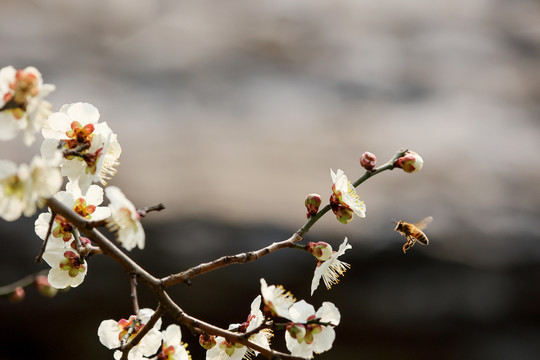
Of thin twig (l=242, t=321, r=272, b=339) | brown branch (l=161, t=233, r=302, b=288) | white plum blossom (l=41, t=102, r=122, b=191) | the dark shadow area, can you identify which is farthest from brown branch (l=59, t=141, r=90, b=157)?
the dark shadow area

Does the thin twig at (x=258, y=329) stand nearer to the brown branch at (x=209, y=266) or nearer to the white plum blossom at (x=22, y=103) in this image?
the brown branch at (x=209, y=266)

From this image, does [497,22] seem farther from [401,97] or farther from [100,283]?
[100,283]

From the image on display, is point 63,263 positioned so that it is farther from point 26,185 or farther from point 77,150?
point 26,185

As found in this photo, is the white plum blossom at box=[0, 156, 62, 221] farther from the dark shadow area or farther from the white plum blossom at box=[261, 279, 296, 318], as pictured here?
the dark shadow area

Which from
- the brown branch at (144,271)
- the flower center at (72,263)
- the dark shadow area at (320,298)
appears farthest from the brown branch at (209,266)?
the dark shadow area at (320,298)

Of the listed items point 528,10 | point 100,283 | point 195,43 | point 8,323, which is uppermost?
point 528,10

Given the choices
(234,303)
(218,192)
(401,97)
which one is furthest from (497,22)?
(234,303)
